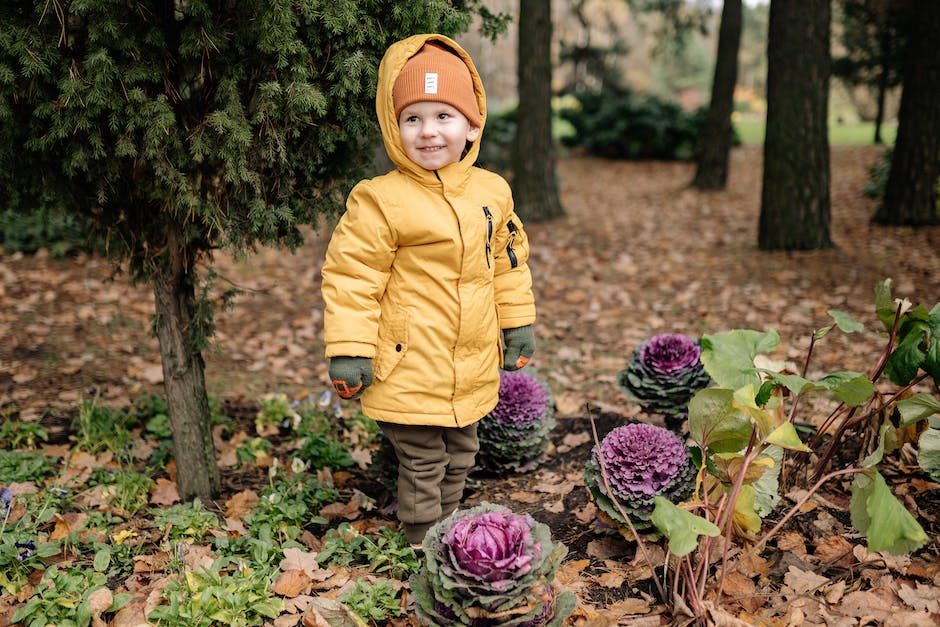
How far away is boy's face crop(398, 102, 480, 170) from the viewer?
2.42 meters

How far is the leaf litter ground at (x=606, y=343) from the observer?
7.98 feet

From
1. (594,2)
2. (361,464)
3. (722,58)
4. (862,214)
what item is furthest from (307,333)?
Result: (594,2)

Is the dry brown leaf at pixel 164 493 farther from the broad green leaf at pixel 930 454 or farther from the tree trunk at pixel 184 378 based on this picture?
the broad green leaf at pixel 930 454

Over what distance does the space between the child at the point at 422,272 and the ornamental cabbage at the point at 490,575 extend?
22.6 inches

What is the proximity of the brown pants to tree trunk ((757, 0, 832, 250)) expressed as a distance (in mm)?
5045

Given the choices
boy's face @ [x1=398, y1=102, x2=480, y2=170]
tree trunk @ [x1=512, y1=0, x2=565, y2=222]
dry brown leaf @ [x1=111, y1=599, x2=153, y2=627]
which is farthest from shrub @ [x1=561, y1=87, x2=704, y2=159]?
dry brown leaf @ [x1=111, y1=599, x2=153, y2=627]

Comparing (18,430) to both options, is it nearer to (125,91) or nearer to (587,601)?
(125,91)

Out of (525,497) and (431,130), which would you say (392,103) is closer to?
(431,130)

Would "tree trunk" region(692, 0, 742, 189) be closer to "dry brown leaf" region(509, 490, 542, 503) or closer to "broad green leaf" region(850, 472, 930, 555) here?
"dry brown leaf" region(509, 490, 542, 503)

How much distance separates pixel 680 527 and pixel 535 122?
24.5 feet

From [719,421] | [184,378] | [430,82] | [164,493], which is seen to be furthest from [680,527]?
A: [164,493]

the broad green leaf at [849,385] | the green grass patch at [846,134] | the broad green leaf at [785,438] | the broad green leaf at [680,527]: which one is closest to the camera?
the broad green leaf at [680,527]

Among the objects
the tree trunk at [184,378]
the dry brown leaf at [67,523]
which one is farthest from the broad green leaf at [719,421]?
the dry brown leaf at [67,523]

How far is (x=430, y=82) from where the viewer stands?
236 cm
